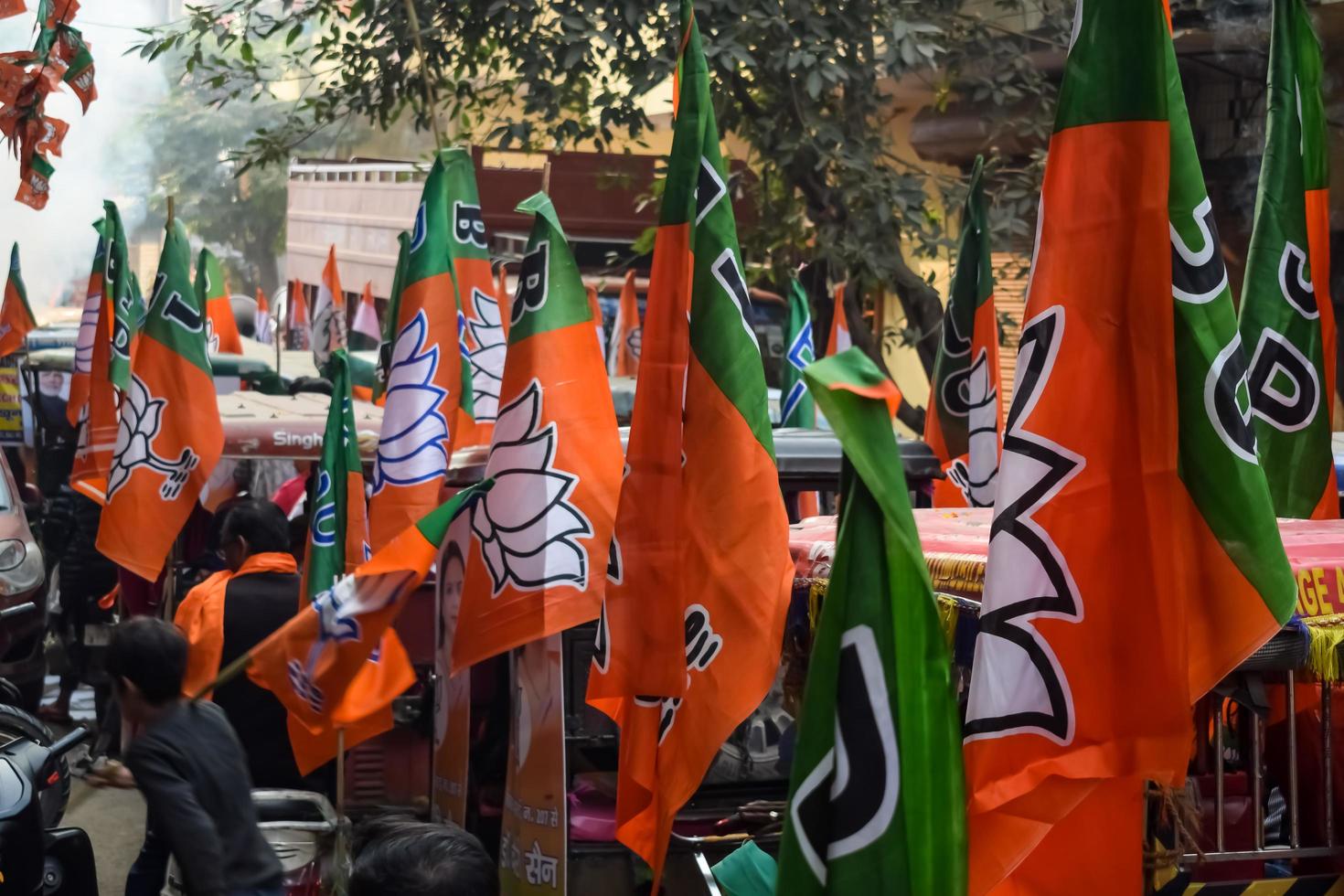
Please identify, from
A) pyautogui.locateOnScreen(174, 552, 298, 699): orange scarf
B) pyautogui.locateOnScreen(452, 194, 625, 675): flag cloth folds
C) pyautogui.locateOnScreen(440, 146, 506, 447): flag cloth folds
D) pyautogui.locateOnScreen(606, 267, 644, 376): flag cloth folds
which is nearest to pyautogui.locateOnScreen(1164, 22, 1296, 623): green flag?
pyautogui.locateOnScreen(452, 194, 625, 675): flag cloth folds

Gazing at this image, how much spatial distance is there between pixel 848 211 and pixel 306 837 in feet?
21.1

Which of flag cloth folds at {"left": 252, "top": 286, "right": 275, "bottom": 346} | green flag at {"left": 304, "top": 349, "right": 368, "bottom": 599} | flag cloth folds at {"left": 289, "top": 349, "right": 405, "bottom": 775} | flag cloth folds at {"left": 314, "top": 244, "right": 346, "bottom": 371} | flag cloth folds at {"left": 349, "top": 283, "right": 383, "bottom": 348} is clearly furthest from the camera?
flag cloth folds at {"left": 252, "top": 286, "right": 275, "bottom": 346}

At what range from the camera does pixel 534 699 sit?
17.5ft

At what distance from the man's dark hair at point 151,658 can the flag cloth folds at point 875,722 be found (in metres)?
2.02

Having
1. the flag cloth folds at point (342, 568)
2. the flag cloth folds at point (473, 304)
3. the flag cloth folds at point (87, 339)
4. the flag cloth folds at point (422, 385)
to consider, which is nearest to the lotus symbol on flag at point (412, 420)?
the flag cloth folds at point (422, 385)

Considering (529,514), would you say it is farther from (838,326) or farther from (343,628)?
(838,326)

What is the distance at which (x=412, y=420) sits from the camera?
6.69 m

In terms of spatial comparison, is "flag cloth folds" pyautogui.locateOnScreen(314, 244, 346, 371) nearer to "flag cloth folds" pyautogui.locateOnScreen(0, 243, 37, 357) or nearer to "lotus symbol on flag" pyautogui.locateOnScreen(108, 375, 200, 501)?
"flag cloth folds" pyautogui.locateOnScreen(0, 243, 37, 357)

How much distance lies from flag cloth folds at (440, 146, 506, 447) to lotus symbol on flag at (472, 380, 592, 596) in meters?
1.99

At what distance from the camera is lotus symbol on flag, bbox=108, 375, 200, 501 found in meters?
7.61

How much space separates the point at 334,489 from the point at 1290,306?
339 centimetres

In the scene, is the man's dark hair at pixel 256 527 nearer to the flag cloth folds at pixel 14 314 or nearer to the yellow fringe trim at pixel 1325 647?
the yellow fringe trim at pixel 1325 647

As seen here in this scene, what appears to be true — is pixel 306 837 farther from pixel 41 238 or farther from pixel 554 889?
pixel 41 238

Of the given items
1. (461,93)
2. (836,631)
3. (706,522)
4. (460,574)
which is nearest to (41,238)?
(461,93)
